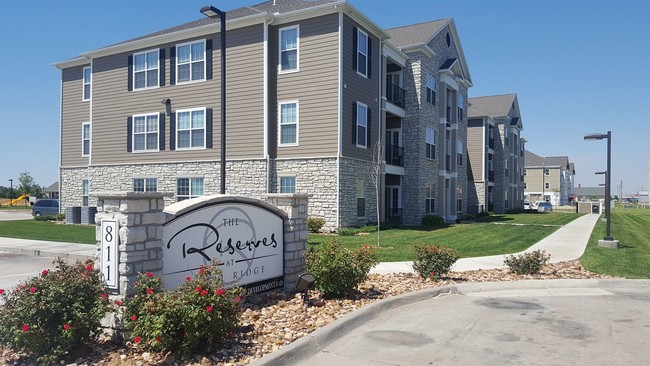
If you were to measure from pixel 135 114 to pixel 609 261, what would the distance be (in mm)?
23859

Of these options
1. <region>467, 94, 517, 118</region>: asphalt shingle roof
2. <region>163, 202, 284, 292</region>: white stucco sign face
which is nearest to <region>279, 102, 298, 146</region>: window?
<region>163, 202, 284, 292</region>: white stucco sign face

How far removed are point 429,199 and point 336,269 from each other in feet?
74.2

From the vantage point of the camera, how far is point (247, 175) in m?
23.4

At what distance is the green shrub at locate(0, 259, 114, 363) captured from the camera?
5.02 m

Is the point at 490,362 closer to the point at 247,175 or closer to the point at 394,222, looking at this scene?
the point at 247,175

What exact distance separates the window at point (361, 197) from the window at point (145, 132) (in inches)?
456

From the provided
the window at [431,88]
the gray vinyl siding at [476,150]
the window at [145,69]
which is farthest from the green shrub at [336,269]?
the gray vinyl siding at [476,150]

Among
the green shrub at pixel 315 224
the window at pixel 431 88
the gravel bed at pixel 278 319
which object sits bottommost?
the gravel bed at pixel 278 319

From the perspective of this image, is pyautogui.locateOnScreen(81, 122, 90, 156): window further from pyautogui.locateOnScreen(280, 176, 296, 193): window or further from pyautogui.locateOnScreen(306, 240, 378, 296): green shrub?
pyautogui.locateOnScreen(306, 240, 378, 296): green shrub

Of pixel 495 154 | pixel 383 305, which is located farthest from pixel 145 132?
pixel 495 154

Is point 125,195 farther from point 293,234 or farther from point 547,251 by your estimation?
point 547,251

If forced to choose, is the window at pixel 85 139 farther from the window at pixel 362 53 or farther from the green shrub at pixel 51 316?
the green shrub at pixel 51 316

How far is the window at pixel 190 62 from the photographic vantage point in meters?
24.7

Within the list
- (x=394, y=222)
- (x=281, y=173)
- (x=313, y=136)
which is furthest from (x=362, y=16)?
(x=394, y=222)
